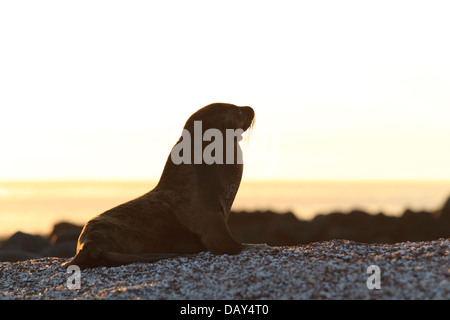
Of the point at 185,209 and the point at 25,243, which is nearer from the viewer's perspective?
the point at 185,209

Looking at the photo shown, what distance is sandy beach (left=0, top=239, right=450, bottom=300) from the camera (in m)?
6.95

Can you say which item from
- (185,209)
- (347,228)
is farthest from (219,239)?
(347,228)

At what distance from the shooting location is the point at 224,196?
34.4 ft

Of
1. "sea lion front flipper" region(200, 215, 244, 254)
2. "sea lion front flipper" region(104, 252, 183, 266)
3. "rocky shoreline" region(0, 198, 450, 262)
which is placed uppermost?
"sea lion front flipper" region(200, 215, 244, 254)

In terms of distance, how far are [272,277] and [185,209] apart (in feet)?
9.74

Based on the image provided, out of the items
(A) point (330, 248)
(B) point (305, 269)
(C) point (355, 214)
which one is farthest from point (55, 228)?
(B) point (305, 269)

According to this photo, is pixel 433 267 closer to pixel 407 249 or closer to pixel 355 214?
pixel 407 249

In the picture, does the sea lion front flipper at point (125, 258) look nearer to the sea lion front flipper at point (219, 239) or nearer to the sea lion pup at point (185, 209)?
the sea lion pup at point (185, 209)

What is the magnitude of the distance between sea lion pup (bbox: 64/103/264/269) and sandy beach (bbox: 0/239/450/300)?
32 centimetres

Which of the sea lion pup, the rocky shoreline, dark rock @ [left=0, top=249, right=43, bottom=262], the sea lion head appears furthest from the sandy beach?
the rocky shoreline

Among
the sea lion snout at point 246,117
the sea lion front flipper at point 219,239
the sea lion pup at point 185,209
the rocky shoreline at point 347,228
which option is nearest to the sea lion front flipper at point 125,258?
the sea lion pup at point 185,209

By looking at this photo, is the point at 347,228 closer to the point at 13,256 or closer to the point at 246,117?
the point at 246,117

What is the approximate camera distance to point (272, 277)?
24.7ft

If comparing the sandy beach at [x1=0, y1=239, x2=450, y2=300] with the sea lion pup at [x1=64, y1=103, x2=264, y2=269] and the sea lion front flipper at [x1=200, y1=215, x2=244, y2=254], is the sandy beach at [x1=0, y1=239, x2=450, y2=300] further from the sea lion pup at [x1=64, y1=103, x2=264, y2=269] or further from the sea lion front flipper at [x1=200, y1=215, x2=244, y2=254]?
the sea lion pup at [x1=64, y1=103, x2=264, y2=269]
